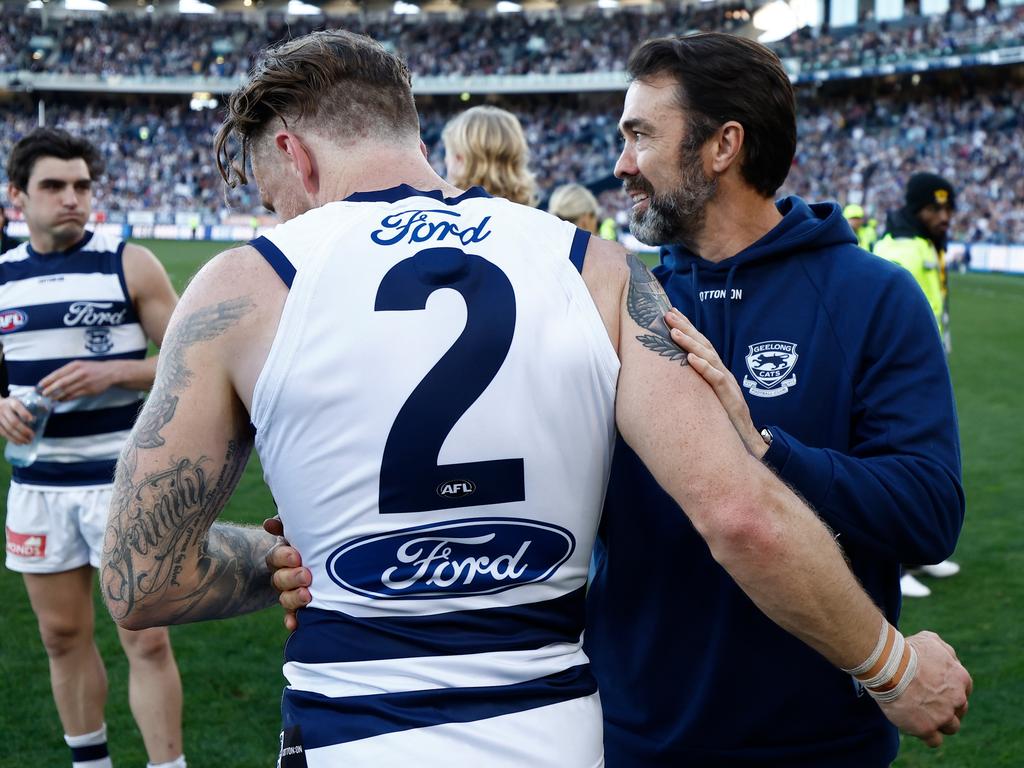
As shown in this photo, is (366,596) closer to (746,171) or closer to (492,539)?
(492,539)

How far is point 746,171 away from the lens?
7.73 ft

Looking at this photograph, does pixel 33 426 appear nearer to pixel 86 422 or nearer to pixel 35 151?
pixel 86 422

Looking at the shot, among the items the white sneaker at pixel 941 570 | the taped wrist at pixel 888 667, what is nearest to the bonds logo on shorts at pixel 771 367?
the taped wrist at pixel 888 667

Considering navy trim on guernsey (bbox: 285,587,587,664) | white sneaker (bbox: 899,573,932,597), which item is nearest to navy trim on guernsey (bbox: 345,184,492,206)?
navy trim on guernsey (bbox: 285,587,587,664)

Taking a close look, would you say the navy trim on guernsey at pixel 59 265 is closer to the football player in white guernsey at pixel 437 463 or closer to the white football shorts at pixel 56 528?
the white football shorts at pixel 56 528

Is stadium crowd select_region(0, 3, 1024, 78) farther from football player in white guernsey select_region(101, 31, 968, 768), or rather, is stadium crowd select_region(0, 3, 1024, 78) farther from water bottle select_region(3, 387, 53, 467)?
football player in white guernsey select_region(101, 31, 968, 768)

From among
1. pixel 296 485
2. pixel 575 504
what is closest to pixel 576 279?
pixel 575 504

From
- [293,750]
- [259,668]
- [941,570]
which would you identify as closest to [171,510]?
[293,750]

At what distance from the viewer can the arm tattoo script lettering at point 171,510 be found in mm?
1641

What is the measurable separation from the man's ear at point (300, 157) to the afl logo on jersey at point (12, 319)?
2.96 metres

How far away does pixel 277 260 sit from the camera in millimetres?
1648

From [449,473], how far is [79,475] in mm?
3134

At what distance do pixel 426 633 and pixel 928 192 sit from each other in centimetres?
602

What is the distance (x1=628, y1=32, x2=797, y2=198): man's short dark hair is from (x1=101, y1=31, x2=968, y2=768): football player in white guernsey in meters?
0.74
